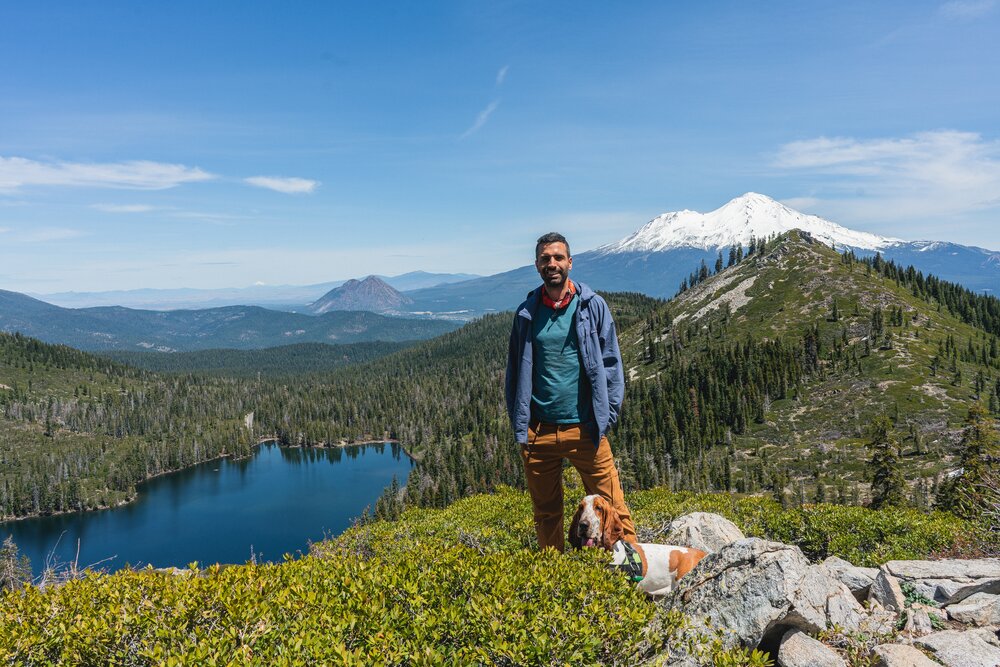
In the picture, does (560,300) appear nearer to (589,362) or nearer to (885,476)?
(589,362)

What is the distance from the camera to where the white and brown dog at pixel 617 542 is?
9.26 metres

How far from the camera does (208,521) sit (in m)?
150

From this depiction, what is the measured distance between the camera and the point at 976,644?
7.30 metres

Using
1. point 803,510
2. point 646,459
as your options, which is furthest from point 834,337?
point 803,510

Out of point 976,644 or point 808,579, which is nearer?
point 976,644

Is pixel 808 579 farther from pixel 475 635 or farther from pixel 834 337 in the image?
pixel 834 337

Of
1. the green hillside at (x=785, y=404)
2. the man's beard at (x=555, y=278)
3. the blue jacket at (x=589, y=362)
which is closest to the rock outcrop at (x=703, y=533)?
the blue jacket at (x=589, y=362)

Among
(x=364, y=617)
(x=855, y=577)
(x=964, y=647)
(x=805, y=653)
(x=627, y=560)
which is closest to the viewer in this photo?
(x=364, y=617)

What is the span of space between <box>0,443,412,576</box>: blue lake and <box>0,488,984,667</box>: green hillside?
118219 millimetres

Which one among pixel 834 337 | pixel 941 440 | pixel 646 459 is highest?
pixel 834 337

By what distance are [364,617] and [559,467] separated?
177 inches

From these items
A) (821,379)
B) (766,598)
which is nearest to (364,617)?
(766,598)

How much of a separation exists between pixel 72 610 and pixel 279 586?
2721 mm

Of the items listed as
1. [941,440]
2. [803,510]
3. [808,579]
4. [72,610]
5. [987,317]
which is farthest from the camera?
[987,317]
